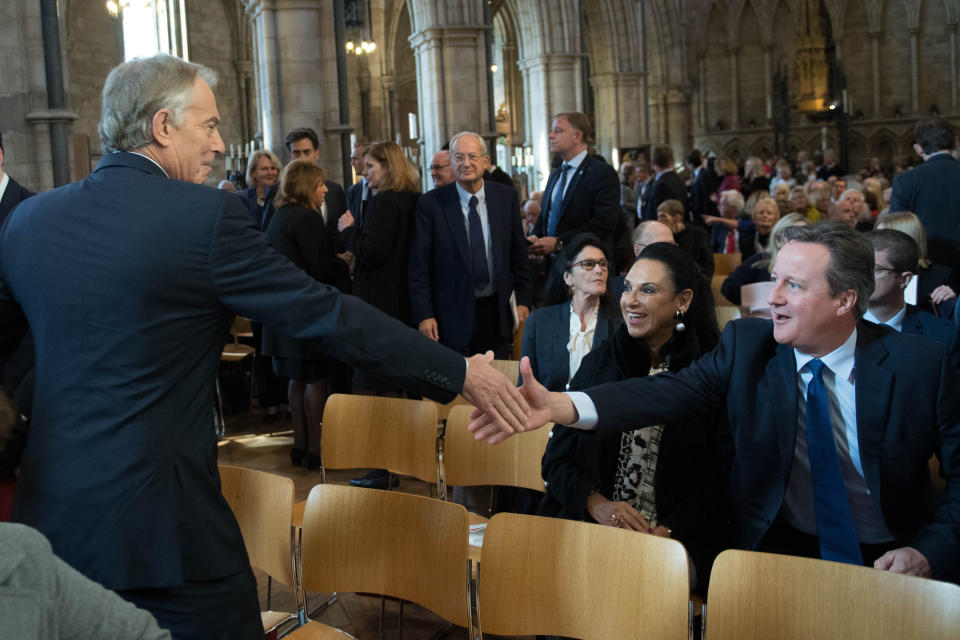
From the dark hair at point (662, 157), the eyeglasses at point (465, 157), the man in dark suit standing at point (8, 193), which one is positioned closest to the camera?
the man in dark suit standing at point (8, 193)

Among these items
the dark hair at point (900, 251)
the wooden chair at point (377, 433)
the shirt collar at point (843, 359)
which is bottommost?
the wooden chair at point (377, 433)

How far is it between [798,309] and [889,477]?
0.50 metres

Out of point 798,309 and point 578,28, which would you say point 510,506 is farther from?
point 578,28

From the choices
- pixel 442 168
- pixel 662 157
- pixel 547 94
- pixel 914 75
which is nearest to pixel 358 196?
pixel 442 168

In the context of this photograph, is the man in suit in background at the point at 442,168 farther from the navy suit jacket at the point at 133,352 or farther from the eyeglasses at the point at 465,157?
the navy suit jacket at the point at 133,352

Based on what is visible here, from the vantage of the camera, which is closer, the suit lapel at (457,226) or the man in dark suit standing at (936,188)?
the suit lapel at (457,226)

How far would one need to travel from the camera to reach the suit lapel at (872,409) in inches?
99.9

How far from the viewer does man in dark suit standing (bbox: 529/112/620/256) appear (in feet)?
19.9

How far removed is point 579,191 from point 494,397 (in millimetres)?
4040

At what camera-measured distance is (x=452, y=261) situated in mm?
5371

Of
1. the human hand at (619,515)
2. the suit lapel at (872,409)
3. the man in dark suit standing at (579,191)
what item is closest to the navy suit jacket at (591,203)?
the man in dark suit standing at (579,191)

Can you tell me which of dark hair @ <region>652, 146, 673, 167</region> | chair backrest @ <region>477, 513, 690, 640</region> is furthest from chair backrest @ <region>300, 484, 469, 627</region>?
dark hair @ <region>652, 146, 673, 167</region>

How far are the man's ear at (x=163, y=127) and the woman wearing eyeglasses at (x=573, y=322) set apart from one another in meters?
2.36

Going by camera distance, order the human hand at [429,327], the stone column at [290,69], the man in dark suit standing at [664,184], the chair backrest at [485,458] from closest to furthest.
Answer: the chair backrest at [485,458], the human hand at [429,327], the stone column at [290,69], the man in dark suit standing at [664,184]
